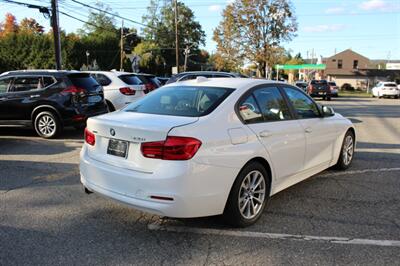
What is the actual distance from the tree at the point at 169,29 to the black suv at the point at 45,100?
261 ft

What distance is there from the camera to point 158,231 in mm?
4270

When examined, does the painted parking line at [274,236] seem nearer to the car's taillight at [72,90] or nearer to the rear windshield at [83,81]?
the car's taillight at [72,90]

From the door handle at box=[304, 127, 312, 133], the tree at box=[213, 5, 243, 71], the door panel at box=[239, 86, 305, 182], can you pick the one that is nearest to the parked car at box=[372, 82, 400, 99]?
the tree at box=[213, 5, 243, 71]

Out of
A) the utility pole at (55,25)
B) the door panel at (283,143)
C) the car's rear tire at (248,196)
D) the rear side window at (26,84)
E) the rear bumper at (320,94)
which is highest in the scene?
the utility pole at (55,25)

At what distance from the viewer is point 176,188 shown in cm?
374

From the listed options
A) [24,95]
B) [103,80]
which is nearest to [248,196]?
[24,95]

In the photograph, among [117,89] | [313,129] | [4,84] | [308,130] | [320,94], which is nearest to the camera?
[308,130]

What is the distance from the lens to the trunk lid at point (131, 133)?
12.7 feet

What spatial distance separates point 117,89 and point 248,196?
8.67 m

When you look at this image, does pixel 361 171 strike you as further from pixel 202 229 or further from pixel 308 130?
pixel 202 229

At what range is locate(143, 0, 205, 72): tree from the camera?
3556 inches

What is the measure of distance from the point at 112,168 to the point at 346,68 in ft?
269

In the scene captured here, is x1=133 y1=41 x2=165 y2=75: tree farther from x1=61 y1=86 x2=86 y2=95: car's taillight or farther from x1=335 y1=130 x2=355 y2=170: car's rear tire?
x1=335 y1=130 x2=355 y2=170: car's rear tire

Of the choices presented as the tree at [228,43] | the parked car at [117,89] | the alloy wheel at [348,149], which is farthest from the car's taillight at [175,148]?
the tree at [228,43]
